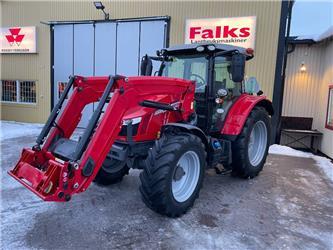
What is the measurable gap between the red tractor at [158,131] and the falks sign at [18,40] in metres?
7.33

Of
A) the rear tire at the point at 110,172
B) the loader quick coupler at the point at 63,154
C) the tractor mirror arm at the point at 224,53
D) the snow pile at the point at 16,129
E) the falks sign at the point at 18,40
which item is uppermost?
the falks sign at the point at 18,40

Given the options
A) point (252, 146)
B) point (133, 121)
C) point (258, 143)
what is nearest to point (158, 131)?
point (133, 121)

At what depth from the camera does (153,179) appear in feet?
9.73

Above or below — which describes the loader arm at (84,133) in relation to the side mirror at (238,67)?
below

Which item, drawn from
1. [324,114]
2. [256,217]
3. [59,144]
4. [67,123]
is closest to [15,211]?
[59,144]

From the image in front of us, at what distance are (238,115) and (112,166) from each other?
2009mm

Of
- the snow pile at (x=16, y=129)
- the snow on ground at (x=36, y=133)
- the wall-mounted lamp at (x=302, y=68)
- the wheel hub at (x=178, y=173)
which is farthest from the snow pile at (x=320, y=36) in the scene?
the snow pile at (x=16, y=129)

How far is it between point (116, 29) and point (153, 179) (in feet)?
23.6

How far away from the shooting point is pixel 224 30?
792 cm

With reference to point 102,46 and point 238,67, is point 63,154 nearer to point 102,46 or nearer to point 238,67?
point 238,67

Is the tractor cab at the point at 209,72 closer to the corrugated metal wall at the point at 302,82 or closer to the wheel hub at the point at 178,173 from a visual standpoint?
the wheel hub at the point at 178,173

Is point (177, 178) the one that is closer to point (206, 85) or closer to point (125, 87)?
point (125, 87)

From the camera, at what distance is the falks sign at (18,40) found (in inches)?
396

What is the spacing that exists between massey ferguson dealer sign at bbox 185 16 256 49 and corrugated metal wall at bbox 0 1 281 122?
17cm
